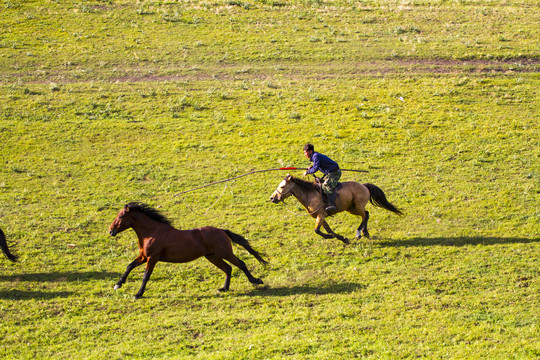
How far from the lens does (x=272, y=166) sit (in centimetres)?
2455

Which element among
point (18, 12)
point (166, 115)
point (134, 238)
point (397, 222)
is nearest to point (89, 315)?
point (134, 238)

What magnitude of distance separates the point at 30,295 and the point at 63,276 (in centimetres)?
129

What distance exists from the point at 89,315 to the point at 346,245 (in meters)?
7.77

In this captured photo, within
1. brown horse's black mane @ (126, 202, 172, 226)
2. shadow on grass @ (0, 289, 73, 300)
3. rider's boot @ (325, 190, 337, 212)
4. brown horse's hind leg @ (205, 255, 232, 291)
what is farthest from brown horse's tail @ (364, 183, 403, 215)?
shadow on grass @ (0, 289, 73, 300)

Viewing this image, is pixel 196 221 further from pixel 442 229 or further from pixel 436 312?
pixel 436 312

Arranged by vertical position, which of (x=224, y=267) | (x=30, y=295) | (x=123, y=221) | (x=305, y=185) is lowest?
(x=30, y=295)

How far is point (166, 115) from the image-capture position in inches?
1195

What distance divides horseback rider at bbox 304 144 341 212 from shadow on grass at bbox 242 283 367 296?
329 cm

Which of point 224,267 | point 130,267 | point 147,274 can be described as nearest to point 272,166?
point 224,267

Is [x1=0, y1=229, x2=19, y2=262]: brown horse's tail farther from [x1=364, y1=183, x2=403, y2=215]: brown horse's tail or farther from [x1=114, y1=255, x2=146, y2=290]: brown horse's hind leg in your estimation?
[x1=364, y1=183, x2=403, y2=215]: brown horse's tail

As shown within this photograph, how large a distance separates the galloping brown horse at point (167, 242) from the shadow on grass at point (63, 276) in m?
1.31

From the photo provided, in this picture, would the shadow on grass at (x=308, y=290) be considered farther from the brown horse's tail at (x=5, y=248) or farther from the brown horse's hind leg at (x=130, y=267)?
the brown horse's tail at (x=5, y=248)

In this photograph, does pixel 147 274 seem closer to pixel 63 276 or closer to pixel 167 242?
pixel 167 242

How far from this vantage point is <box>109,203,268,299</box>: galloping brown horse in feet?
48.1
